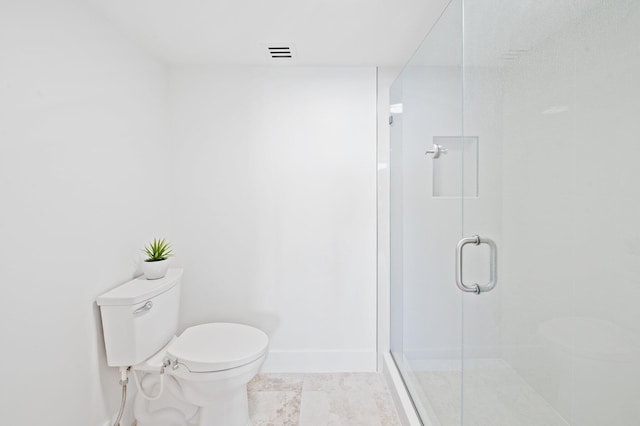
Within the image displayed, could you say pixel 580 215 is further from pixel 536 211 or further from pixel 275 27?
pixel 275 27

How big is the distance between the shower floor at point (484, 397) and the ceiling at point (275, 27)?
5.01 ft

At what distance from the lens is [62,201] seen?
1.36 metres

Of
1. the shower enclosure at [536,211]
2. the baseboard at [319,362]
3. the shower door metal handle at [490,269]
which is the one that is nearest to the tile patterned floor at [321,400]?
the baseboard at [319,362]

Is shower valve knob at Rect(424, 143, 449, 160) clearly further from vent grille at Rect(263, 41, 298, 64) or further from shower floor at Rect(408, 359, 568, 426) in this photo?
vent grille at Rect(263, 41, 298, 64)

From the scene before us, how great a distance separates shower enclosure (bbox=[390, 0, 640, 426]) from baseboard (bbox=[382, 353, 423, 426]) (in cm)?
25

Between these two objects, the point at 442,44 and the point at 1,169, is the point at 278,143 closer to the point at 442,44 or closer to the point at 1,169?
the point at 442,44

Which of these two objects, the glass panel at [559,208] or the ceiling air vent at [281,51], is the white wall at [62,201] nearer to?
the ceiling air vent at [281,51]

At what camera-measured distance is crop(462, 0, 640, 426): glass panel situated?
0.63m

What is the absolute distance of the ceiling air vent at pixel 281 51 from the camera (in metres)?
1.94

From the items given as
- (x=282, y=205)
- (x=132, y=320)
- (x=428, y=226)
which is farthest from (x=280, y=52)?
(x=132, y=320)

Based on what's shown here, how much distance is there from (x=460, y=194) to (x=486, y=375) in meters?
0.62

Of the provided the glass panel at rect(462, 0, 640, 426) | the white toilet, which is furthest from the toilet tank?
the glass panel at rect(462, 0, 640, 426)

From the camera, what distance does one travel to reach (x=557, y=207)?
2.52 feet

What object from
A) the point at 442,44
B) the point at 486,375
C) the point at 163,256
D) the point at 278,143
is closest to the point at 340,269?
the point at 278,143
